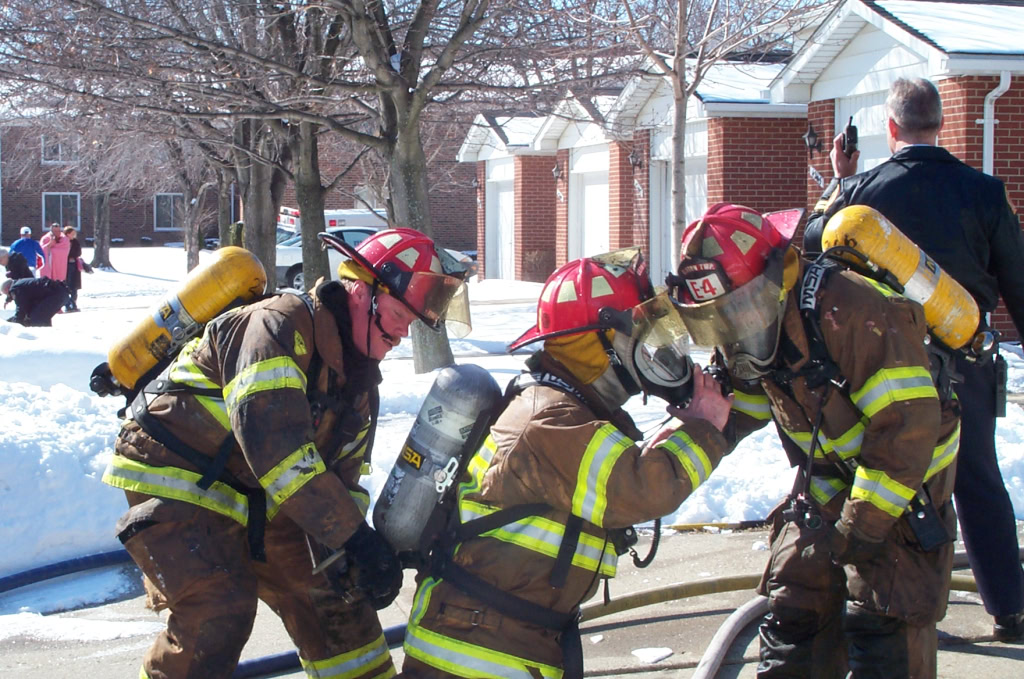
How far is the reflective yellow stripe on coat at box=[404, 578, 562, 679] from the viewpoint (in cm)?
264

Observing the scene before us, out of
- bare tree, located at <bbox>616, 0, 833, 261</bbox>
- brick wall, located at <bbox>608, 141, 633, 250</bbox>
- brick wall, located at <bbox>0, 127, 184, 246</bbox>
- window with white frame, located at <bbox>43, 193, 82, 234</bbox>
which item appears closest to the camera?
bare tree, located at <bbox>616, 0, 833, 261</bbox>

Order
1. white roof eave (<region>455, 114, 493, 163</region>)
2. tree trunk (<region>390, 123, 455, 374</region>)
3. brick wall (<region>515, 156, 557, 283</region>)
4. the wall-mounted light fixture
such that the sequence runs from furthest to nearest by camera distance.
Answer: white roof eave (<region>455, 114, 493, 163</region>) → brick wall (<region>515, 156, 557, 283</region>) → the wall-mounted light fixture → tree trunk (<region>390, 123, 455, 374</region>)

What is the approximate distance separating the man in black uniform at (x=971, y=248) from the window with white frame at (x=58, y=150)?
712 inches

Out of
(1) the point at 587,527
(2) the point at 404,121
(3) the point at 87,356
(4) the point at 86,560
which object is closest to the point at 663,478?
(1) the point at 587,527

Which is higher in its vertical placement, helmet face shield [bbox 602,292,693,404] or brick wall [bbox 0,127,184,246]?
brick wall [bbox 0,127,184,246]

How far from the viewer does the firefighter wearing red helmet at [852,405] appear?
280 cm

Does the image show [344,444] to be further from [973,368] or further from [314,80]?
[314,80]

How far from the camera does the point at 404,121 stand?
9656 millimetres

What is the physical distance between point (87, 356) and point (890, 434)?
7.04m

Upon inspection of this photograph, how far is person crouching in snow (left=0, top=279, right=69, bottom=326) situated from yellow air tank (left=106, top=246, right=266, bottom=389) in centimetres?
1177

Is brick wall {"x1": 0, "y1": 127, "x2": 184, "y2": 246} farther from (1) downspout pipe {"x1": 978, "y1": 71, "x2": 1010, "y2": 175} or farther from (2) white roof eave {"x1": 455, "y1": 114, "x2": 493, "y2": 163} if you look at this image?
(1) downspout pipe {"x1": 978, "y1": 71, "x2": 1010, "y2": 175}

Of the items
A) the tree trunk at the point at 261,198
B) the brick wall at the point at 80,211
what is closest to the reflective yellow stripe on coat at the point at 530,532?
the tree trunk at the point at 261,198

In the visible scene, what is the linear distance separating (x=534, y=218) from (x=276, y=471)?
1970cm

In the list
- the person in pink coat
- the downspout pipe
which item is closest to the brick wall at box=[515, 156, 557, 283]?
the person in pink coat
